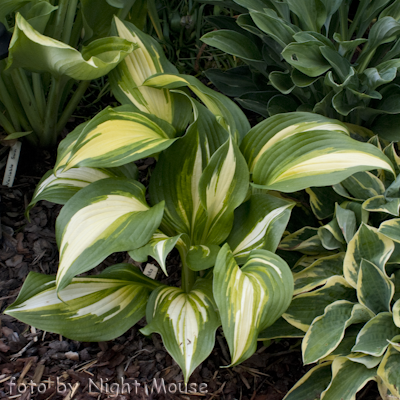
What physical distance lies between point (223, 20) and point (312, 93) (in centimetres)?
43

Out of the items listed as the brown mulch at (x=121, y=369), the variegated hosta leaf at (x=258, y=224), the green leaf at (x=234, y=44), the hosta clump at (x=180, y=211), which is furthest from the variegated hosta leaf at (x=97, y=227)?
the green leaf at (x=234, y=44)

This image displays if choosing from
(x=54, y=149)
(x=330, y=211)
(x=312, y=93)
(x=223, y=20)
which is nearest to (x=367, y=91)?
(x=312, y=93)

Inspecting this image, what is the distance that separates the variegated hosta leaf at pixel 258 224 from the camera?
3.04 ft

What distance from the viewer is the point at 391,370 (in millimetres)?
873

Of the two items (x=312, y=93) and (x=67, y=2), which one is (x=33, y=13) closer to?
(x=67, y=2)

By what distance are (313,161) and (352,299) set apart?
Result: 1.23 ft

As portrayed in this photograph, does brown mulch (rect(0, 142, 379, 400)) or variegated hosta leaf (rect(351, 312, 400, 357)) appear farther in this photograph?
brown mulch (rect(0, 142, 379, 400))

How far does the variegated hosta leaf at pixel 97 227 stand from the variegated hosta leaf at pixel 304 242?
1.34 ft

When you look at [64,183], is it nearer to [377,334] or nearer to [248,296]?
[248,296]

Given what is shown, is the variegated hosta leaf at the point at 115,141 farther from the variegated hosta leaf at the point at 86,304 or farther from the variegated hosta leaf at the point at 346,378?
the variegated hosta leaf at the point at 346,378

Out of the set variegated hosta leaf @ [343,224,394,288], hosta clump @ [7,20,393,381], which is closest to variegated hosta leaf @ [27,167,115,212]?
hosta clump @ [7,20,393,381]

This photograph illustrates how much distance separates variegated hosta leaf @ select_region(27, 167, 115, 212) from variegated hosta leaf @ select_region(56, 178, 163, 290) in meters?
0.13

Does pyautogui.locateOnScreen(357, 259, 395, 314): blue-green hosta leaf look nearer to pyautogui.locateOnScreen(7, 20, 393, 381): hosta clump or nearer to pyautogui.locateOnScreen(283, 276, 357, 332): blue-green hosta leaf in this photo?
pyautogui.locateOnScreen(283, 276, 357, 332): blue-green hosta leaf

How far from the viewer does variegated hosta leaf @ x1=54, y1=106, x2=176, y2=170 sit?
2.90 ft
